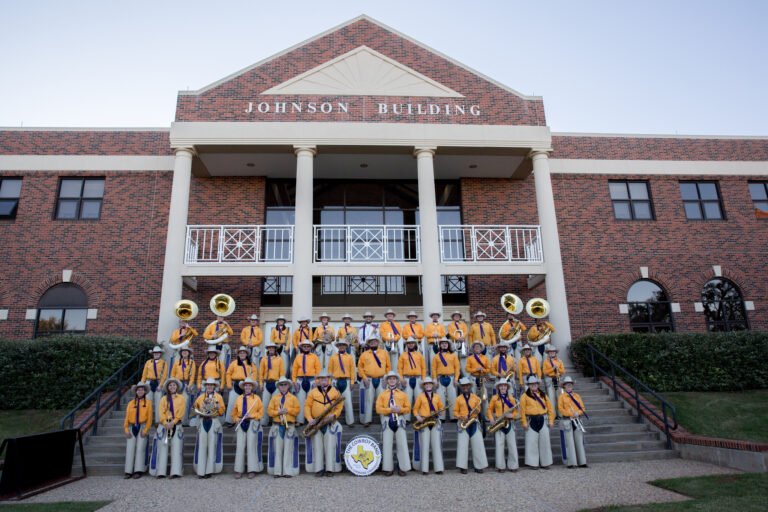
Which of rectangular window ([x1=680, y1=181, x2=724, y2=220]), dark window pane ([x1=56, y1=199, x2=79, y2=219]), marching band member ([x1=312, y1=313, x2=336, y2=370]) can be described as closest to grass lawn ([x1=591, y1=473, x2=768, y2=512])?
marching band member ([x1=312, y1=313, x2=336, y2=370])

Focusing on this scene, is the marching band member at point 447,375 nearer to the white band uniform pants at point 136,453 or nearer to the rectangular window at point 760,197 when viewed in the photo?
the white band uniform pants at point 136,453

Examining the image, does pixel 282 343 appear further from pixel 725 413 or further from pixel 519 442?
pixel 725 413

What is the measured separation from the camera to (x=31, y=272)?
15.5 metres

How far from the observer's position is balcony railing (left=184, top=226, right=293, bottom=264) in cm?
1429

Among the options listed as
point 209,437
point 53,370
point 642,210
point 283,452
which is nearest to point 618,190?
point 642,210

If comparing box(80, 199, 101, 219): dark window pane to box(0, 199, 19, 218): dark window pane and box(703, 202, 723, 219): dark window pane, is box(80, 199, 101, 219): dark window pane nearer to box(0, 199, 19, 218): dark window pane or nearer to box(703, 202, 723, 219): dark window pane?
box(0, 199, 19, 218): dark window pane

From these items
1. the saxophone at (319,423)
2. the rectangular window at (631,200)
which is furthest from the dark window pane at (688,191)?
the saxophone at (319,423)

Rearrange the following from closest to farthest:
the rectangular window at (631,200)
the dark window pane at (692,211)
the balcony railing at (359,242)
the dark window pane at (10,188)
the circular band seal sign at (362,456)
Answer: the circular band seal sign at (362,456) → the balcony railing at (359,242) → the dark window pane at (10,188) → the rectangular window at (631,200) → the dark window pane at (692,211)

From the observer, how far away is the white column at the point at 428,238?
13516 millimetres

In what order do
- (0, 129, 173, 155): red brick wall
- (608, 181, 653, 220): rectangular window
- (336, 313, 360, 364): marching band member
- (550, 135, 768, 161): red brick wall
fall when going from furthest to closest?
1. (550, 135, 768, 161): red brick wall
2. (608, 181, 653, 220): rectangular window
3. (0, 129, 173, 155): red brick wall
4. (336, 313, 360, 364): marching band member

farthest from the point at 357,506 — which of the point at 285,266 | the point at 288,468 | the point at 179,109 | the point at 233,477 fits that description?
the point at 179,109

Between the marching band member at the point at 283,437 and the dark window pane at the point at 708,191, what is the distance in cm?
1546

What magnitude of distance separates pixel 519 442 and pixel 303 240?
710cm

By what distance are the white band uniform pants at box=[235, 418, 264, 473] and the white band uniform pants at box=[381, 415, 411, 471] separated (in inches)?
82.2
